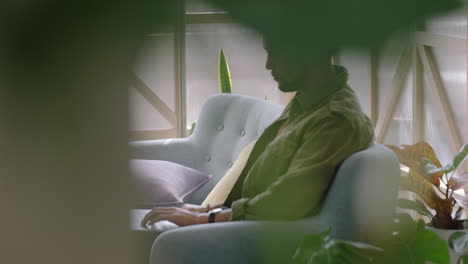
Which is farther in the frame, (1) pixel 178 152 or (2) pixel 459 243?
(1) pixel 178 152

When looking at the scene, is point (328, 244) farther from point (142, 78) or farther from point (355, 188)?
point (142, 78)

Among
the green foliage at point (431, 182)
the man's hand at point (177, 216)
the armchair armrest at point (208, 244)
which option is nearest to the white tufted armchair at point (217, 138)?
the green foliage at point (431, 182)

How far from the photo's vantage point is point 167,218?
41.3 inches

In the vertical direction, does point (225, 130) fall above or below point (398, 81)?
below

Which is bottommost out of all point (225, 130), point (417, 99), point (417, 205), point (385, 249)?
point (417, 205)

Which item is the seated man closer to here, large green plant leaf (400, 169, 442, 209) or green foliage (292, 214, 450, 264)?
green foliage (292, 214, 450, 264)

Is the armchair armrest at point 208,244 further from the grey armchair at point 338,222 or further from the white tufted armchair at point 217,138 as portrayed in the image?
the white tufted armchair at point 217,138

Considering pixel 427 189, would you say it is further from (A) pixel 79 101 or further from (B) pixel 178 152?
(A) pixel 79 101

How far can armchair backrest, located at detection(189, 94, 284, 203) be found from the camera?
174cm

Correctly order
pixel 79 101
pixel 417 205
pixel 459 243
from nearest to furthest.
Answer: pixel 79 101
pixel 459 243
pixel 417 205

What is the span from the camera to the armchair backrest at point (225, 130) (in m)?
1.74

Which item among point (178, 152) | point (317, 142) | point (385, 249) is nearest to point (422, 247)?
point (385, 249)

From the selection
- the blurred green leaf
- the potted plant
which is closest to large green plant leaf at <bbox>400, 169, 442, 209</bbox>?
the potted plant

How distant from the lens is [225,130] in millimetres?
1921
